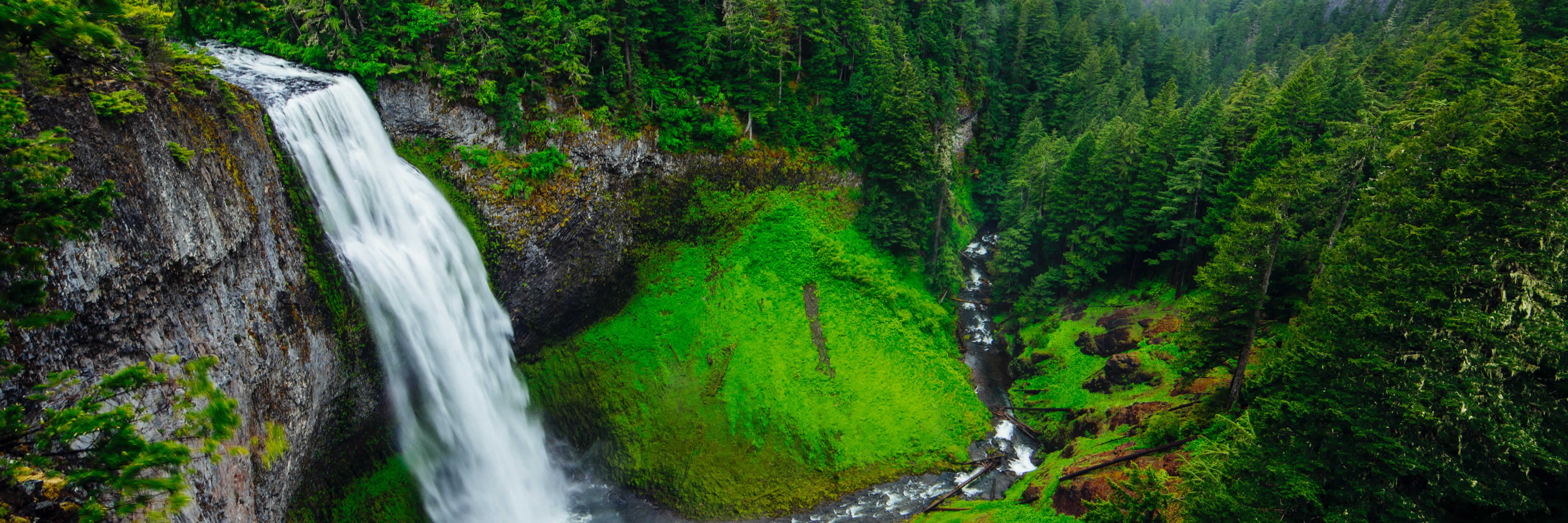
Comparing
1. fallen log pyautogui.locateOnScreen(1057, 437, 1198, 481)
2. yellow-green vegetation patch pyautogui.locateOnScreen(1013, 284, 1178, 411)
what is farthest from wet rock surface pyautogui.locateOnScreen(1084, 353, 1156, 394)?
fallen log pyautogui.locateOnScreen(1057, 437, 1198, 481)

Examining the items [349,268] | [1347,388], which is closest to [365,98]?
Result: [349,268]

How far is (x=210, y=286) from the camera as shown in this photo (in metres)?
13.2

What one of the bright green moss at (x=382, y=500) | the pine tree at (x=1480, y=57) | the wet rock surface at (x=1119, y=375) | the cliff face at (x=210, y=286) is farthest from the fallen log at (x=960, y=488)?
the pine tree at (x=1480, y=57)

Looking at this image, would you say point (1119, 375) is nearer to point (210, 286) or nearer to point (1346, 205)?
point (1346, 205)

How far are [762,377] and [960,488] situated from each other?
29.6ft

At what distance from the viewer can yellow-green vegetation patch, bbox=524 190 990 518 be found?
25109 mm

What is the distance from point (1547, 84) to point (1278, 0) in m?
95.0

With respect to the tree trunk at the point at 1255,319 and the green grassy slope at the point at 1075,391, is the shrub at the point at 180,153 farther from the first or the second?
the tree trunk at the point at 1255,319

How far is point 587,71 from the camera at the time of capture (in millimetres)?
25719

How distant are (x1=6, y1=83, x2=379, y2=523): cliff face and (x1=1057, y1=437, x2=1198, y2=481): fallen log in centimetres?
2183

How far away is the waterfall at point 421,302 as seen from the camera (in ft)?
59.1

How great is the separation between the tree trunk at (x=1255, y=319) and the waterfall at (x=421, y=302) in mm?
22939

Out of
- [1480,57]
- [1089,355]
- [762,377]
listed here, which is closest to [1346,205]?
[1480,57]

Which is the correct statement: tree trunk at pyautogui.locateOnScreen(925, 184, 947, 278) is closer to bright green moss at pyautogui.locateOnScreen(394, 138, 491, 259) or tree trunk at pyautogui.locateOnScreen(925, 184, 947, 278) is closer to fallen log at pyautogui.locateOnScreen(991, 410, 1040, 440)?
fallen log at pyautogui.locateOnScreen(991, 410, 1040, 440)
